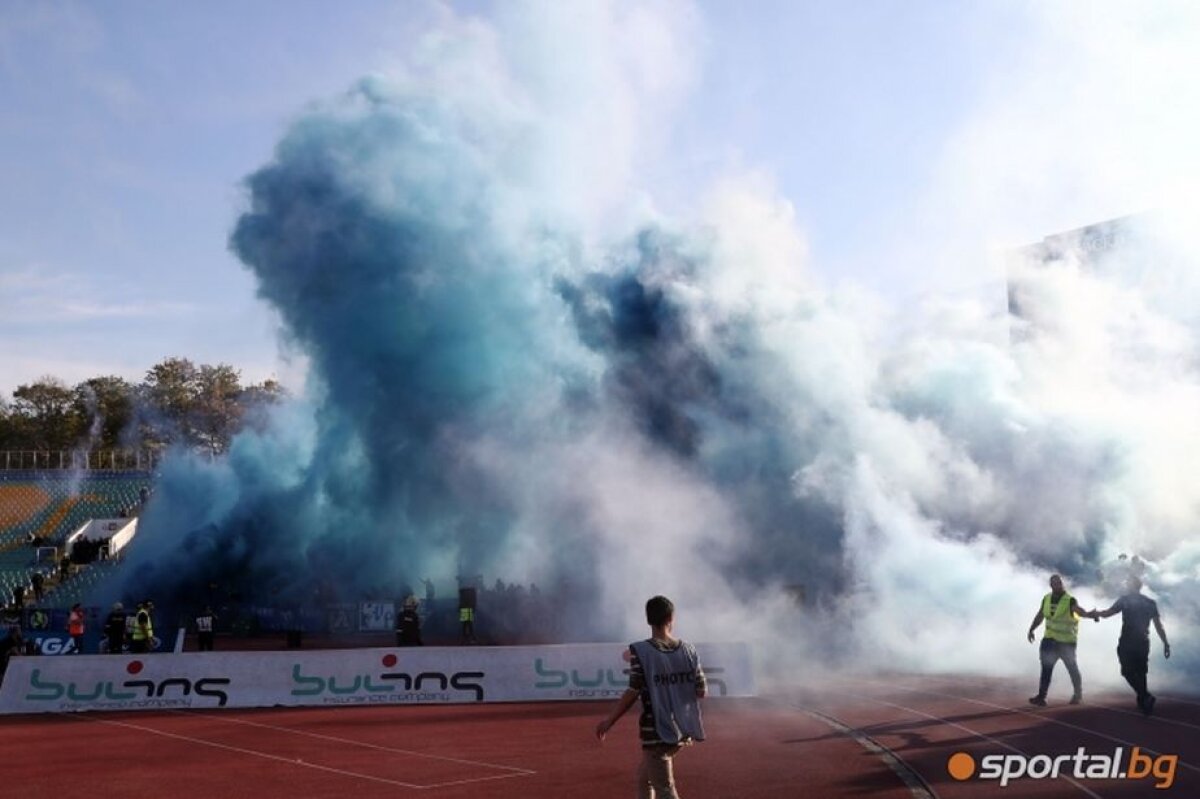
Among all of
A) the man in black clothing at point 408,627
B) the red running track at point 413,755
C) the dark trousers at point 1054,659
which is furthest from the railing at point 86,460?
the dark trousers at point 1054,659

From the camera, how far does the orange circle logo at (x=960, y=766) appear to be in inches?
423

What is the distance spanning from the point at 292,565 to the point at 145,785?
29.5 m

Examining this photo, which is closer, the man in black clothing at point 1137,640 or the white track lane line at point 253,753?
the white track lane line at point 253,753

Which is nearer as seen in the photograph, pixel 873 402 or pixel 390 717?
pixel 390 717

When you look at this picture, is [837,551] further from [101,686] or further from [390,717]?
[101,686]

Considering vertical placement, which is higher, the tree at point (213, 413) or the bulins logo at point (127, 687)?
the tree at point (213, 413)

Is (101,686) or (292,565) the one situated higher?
(292,565)

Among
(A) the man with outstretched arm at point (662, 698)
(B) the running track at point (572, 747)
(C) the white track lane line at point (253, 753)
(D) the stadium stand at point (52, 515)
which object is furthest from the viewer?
(D) the stadium stand at point (52, 515)

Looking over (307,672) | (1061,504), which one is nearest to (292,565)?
(307,672)

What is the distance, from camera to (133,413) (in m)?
84.1

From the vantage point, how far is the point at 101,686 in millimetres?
18016

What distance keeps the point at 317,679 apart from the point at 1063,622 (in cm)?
1177

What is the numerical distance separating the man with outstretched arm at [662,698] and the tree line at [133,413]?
78477mm

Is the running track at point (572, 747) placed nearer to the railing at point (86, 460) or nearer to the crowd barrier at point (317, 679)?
the crowd barrier at point (317, 679)
